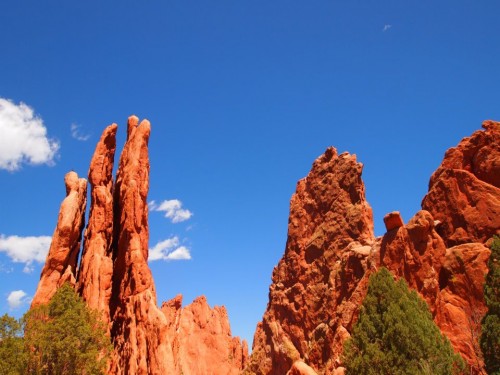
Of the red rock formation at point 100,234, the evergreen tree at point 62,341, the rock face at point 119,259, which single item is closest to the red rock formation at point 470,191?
the rock face at point 119,259

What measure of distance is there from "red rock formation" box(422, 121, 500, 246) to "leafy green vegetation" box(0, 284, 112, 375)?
118 ft

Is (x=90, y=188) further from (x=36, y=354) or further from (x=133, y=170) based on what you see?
(x=36, y=354)

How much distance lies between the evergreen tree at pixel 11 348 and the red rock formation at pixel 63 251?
542 cm

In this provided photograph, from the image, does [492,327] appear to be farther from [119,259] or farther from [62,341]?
[119,259]

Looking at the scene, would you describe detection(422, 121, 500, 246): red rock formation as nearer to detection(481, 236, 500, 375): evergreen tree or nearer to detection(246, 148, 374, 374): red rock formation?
detection(246, 148, 374, 374): red rock formation

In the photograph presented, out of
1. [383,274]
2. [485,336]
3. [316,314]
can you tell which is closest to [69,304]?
[383,274]

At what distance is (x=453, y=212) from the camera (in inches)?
1965

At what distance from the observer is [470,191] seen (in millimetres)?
49094

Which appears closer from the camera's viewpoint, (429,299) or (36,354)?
(36,354)

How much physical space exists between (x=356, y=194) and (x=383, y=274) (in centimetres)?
3764

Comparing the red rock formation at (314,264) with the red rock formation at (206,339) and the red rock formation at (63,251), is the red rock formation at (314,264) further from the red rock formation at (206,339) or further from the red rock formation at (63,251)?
the red rock formation at (63,251)

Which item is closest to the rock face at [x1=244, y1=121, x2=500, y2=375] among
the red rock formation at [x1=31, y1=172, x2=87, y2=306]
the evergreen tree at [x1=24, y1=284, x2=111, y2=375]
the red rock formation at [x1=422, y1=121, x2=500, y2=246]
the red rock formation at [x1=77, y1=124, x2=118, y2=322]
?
the red rock formation at [x1=422, y1=121, x2=500, y2=246]

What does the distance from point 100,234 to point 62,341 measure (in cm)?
1451

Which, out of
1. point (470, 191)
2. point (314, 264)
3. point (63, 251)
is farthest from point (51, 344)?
point (314, 264)
